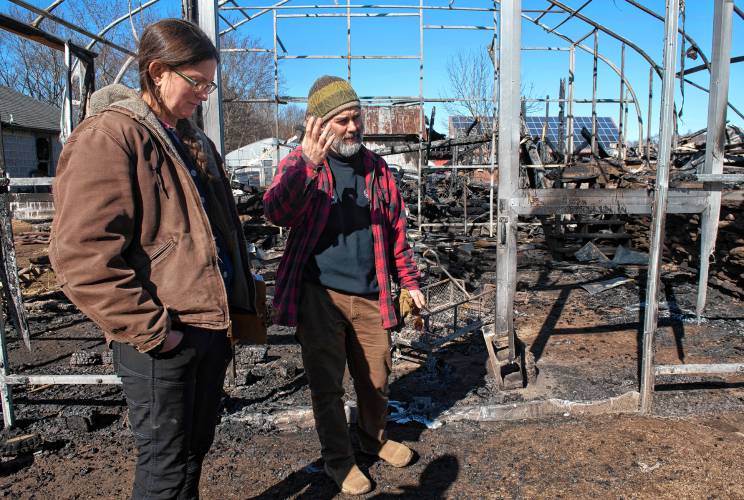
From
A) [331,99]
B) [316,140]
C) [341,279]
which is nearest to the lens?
[316,140]

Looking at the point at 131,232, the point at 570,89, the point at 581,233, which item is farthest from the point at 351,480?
the point at 570,89

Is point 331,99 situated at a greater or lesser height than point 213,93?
lesser

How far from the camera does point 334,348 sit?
2920mm

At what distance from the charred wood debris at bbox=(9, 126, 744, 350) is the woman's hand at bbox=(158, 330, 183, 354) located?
11.8 ft

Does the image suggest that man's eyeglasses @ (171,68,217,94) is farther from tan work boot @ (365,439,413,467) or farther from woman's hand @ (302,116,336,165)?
tan work boot @ (365,439,413,467)

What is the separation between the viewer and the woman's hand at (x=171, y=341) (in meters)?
1.77

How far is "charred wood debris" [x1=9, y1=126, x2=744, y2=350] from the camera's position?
24.8 feet

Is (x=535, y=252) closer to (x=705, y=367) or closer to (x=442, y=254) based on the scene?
(x=442, y=254)

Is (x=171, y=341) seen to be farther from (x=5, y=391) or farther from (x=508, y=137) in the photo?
(x=508, y=137)

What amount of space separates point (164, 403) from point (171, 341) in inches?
8.7

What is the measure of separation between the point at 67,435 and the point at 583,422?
3.21 metres

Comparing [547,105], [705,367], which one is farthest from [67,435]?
[547,105]

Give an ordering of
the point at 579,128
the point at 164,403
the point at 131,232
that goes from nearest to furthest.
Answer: the point at 131,232 < the point at 164,403 < the point at 579,128

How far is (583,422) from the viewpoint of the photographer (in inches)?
140
